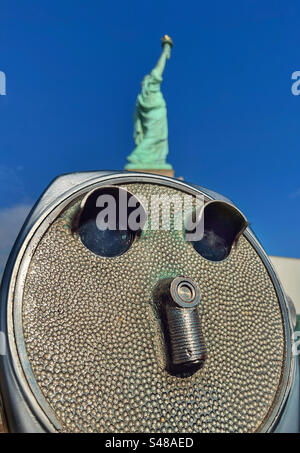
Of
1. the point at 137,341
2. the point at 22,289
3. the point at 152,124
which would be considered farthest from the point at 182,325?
the point at 152,124

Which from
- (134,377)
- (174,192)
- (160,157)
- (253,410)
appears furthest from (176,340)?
(160,157)

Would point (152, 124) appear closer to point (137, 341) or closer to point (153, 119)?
point (153, 119)

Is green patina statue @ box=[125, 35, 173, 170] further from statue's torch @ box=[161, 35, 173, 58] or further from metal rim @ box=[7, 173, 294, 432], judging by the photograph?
metal rim @ box=[7, 173, 294, 432]

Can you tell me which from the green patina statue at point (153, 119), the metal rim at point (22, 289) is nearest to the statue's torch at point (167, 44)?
the green patina statue at point (153, 119)

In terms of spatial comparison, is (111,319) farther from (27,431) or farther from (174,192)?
(174,192)

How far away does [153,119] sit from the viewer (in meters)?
5.66

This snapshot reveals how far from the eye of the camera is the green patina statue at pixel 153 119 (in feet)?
18.2

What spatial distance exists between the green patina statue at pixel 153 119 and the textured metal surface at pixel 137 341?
4.68 m

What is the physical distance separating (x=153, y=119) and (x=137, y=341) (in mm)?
5194

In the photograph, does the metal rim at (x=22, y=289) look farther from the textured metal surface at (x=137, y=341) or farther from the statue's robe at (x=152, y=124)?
the statue's robe at (x=152, y=124)

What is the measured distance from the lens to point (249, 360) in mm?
813
